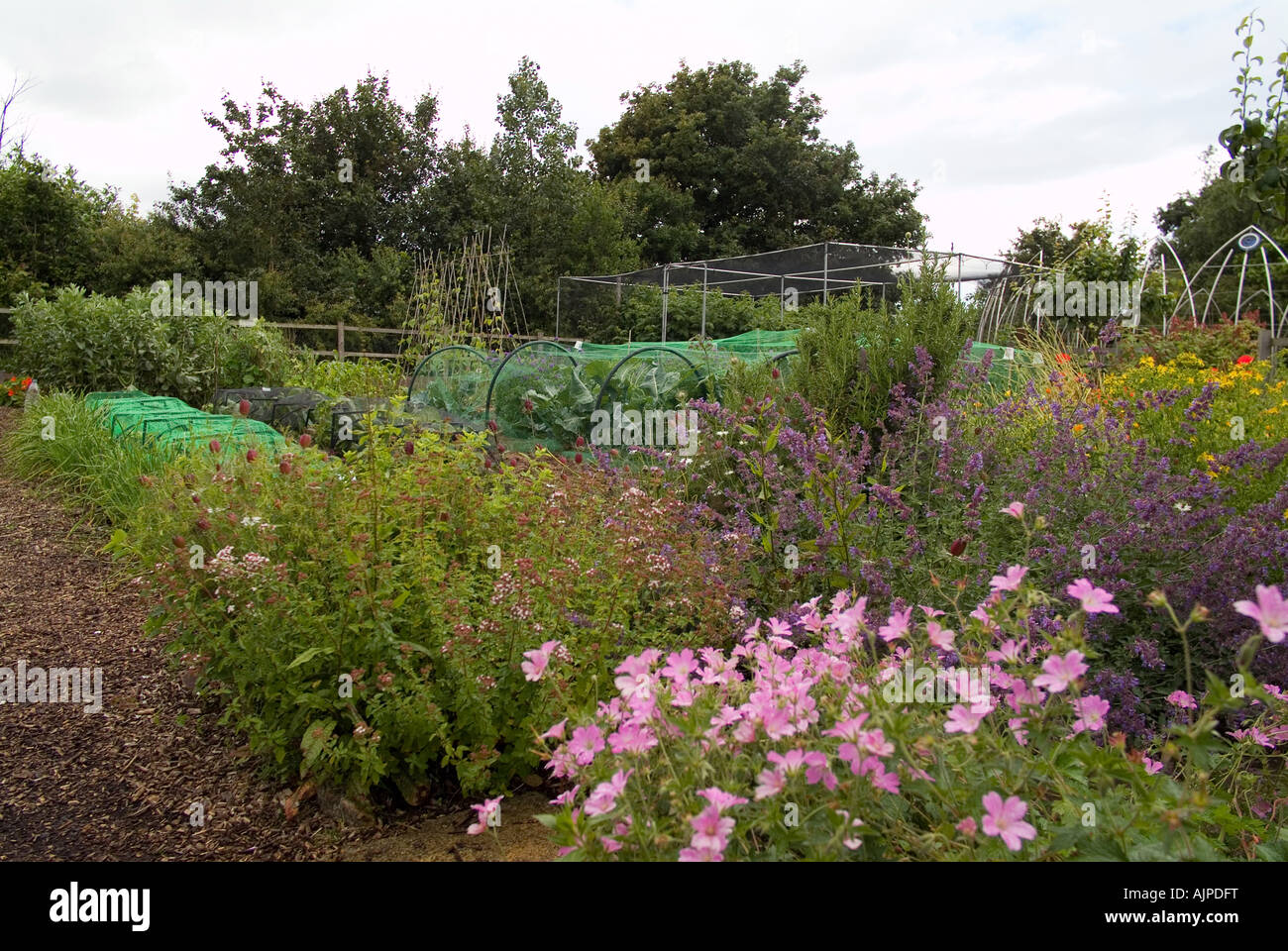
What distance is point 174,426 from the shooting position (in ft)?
19.0

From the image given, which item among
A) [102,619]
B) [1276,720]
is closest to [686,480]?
[1276,720]

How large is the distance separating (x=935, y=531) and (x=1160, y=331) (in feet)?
31.0

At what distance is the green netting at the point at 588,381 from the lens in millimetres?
5949

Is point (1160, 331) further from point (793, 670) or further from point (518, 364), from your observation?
point (793, 670)

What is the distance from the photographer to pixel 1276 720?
6.60ft

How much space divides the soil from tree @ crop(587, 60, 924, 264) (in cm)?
2197

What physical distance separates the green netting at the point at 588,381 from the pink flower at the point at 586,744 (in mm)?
4147

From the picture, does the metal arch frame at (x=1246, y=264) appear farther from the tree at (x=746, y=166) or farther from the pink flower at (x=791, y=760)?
the tree at (x=746, y=166)

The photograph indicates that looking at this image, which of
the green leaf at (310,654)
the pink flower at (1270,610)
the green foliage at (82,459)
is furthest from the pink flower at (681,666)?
the green foliage at (82,459)

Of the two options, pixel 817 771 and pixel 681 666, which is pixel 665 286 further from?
pixel 817 771

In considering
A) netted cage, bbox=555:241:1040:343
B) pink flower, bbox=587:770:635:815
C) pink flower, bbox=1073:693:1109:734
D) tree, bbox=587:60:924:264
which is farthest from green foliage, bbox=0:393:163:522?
tree, bbox=587:60:924:264

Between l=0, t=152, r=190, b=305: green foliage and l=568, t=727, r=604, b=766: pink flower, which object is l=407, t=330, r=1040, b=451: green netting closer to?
l=568, t=727, r=604, b=766: pink flower

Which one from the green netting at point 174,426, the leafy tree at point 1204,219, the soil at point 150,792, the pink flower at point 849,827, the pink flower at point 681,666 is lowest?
the soil at point 150,792

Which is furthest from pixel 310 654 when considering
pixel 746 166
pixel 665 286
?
pixel 746 166
